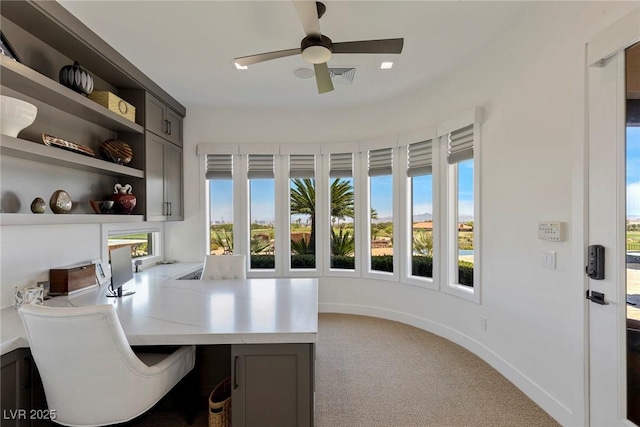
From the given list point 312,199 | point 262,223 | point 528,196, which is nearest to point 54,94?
point 262,223

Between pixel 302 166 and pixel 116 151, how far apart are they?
7.06 feet

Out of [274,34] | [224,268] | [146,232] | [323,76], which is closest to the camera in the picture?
[323,76]

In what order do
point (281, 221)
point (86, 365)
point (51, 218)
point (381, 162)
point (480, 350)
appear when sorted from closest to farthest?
point (86, 365) → point (51, 218) → point (480, 350) → point (381, 162) → point (281, 221)

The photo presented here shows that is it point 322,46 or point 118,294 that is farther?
point 118,294

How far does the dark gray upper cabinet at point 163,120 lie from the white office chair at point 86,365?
2409 mm

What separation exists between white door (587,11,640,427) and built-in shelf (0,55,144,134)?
3288 millimetres

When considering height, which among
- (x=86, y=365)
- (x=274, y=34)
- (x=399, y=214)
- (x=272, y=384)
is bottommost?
(x=272, y=384)

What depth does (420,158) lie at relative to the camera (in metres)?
3.51

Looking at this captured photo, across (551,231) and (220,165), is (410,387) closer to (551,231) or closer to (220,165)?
(551,231)

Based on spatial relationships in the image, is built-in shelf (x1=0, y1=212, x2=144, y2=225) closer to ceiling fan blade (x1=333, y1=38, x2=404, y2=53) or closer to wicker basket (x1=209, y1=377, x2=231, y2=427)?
wicker basket (x1=209, y1=377, x2=231, y2=427)

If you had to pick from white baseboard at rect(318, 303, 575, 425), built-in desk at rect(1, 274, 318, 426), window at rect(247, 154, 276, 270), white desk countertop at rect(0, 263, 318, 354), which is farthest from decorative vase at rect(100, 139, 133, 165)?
white baseboard at rect(318, 303, 575, 425)

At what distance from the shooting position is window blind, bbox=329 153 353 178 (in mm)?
4055

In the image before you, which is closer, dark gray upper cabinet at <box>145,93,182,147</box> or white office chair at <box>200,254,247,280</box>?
white office chair at <box>200,254,247,280</box>

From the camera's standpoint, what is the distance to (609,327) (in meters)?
1.61
